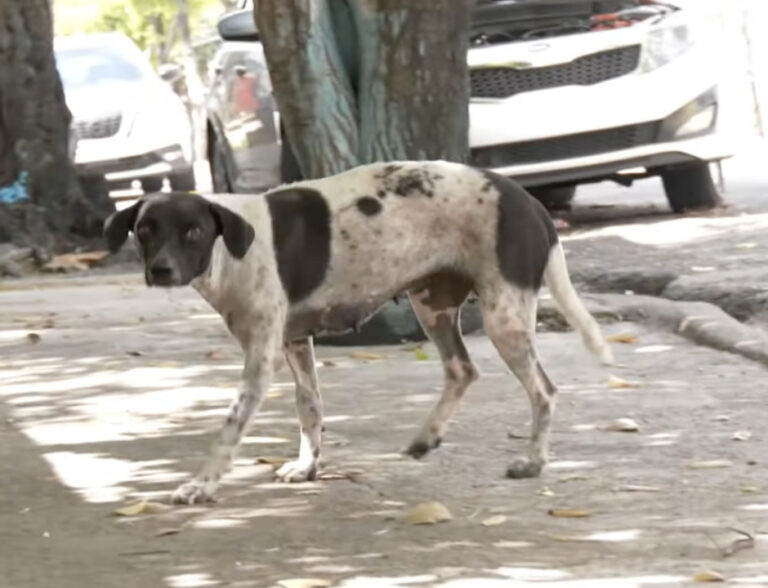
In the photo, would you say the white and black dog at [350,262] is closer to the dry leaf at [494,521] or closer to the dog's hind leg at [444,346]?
the dog's hind leg at [444,346]

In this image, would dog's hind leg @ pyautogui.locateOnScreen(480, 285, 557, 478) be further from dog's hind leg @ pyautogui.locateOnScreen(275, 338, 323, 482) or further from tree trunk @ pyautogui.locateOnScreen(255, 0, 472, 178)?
tree trunk @ pyautogui.locateOnScreen(255, 0, 472, 178)

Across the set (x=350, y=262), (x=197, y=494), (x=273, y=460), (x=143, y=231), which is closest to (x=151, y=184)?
(x=273, y=460)

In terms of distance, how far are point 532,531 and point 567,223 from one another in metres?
8.90

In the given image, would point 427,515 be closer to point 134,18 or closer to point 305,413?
point 305,413

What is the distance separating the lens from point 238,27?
38.0 ft

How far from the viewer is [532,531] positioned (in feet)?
17.8

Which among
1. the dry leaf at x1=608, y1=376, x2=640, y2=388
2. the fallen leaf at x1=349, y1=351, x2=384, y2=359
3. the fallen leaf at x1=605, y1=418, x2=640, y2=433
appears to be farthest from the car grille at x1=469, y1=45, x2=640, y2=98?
the fallen leaf at x1=605, y1=418, x2=640, y2=433

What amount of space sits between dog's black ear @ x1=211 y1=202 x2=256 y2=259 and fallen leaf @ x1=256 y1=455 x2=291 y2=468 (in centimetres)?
92

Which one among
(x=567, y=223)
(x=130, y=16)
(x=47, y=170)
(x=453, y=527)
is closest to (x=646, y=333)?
(x=453, y=527)

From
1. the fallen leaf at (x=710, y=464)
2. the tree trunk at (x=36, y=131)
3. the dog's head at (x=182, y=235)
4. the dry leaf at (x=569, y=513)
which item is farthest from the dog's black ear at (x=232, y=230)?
the tree trunk at (x=36, y=131)

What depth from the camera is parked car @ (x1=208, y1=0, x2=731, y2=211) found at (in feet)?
43.1

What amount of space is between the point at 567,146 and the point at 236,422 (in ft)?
24.6

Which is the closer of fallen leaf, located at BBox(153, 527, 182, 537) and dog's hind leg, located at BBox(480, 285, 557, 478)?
fallen leaf, located at BBox(153, 527, 182, 537)

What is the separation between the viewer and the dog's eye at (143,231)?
19.6ft
